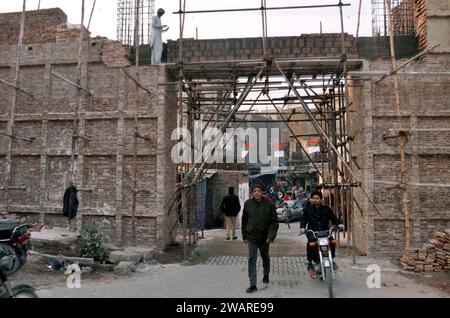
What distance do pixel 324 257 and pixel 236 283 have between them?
164 cm

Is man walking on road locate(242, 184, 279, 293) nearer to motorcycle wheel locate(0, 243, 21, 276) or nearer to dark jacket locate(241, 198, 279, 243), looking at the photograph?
dark jacket locate(241, 198, 279, 243)

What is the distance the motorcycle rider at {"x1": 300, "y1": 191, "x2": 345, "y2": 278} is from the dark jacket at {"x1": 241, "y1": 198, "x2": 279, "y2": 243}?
74 cm

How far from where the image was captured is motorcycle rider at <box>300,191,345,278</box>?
6.96 meters

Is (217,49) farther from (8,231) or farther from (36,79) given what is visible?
(8,231)

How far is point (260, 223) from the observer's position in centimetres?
662

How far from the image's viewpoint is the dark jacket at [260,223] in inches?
260

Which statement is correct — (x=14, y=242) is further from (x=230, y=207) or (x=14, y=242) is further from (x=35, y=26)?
(x=35, y=26)

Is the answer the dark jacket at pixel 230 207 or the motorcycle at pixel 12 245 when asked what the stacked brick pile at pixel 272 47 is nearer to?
the dark jacket at pixel 230 207

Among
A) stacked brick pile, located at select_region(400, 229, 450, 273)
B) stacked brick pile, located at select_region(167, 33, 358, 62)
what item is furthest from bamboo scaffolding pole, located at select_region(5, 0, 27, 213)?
stacked brick pile, located at select_region(400, 229, 450, 273)

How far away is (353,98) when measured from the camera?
34.2 feet

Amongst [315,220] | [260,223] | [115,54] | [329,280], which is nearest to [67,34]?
[115,54]

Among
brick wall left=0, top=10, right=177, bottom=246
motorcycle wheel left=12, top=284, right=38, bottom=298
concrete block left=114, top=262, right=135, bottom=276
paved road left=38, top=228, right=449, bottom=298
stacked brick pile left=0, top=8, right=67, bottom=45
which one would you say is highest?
stacked brick pile left=0, top=8, right=67, bottom=45

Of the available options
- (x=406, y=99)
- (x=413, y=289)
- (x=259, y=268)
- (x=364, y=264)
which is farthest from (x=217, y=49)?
(x=413, y=289)

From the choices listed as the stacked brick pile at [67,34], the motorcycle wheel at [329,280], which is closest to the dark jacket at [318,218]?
the motorcycle wheel at [329,280]
